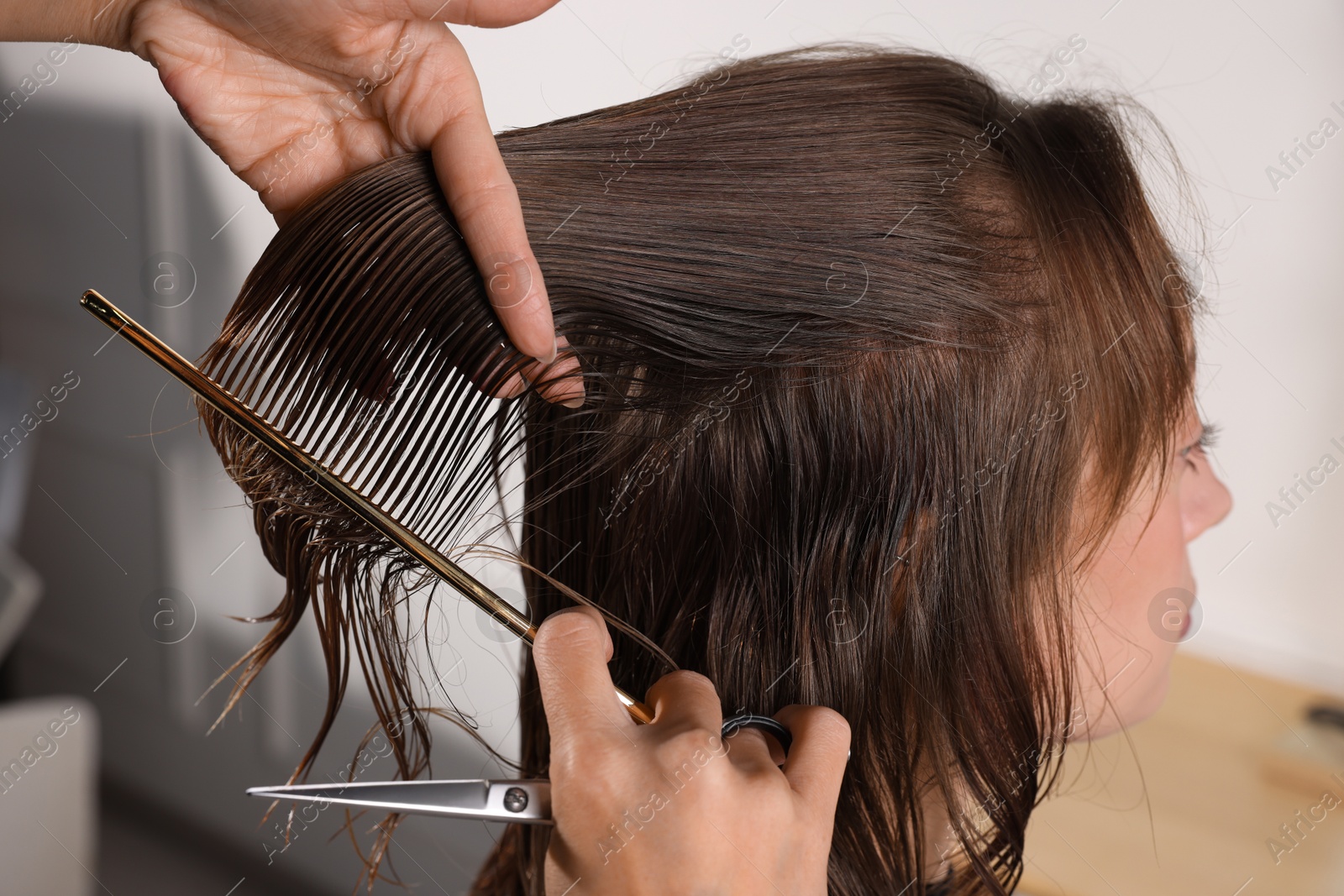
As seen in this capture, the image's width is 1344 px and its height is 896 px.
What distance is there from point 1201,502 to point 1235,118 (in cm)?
49

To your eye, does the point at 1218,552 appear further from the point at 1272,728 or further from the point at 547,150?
the point at 547,150

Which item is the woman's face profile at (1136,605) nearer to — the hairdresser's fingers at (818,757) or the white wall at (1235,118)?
the hairdresser's fingers at (818,757)

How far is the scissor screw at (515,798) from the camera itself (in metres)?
0.54

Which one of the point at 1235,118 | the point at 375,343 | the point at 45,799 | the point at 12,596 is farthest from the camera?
the point at 12,596

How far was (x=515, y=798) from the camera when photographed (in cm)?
54

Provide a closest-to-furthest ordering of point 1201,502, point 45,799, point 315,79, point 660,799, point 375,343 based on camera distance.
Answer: point 660,799 → point 375,343 → point 315,79 → point 1201,502 → point 45,799

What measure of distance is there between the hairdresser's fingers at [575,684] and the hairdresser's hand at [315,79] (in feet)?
0.56

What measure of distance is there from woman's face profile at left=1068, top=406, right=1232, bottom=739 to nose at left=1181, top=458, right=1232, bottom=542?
14 millimetres

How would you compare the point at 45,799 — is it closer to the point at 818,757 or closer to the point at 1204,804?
the point at 818,757

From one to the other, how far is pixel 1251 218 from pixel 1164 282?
49 centimetres

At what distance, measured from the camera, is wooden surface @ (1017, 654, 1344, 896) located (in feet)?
3.42

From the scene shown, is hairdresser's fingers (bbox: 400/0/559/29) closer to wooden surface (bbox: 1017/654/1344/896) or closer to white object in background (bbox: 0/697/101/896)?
wooden surface (bbox: 1017/654/1344/896)

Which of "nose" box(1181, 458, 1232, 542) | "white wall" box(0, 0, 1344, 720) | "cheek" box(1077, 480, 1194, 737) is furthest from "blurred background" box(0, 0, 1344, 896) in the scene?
"cheek" box(1077, 480, 1194, 737)

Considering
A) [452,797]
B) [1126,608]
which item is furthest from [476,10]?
[1126,608]
